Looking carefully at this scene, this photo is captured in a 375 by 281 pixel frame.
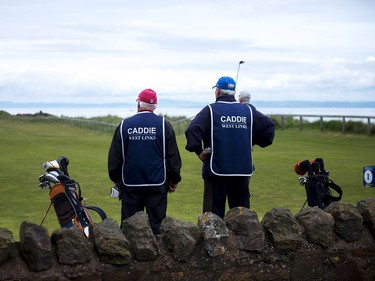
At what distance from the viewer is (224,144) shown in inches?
335

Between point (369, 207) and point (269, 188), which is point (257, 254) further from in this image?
point (269, 188)

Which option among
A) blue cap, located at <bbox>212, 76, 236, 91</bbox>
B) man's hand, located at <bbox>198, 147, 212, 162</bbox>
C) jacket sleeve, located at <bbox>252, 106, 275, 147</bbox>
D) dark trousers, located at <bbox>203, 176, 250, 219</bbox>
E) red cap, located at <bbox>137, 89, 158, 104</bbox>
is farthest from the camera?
jacket sleeve, located at <bbox>252, 106, 275, 147</bbox>

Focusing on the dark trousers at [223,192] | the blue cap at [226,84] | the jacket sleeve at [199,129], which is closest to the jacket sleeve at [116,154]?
the jacket sleeve at [199,129]

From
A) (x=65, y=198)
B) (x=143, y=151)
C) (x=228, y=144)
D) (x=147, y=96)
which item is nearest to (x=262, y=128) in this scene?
(x=228, y=144)

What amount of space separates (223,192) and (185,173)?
29.9ft

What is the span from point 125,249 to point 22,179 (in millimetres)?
10922

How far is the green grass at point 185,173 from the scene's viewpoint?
1273cm

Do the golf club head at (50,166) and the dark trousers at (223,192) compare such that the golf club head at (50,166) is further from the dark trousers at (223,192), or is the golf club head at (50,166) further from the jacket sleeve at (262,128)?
the jacket sleeve at (262,128)

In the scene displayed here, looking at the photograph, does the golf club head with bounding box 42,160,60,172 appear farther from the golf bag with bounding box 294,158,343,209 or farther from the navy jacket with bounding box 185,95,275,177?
the golf bag with bounding box 294,158,343,209

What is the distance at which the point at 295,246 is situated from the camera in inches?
243

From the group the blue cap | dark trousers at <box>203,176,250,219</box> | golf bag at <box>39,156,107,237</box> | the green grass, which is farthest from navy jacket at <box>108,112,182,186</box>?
the green grass

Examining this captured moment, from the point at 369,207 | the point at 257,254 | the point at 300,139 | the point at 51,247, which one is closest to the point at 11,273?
the point at 51,247

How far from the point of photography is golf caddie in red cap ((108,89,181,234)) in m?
7.95

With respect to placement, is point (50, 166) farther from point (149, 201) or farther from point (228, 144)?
point (228, 144)
